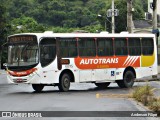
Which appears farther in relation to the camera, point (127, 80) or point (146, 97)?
point (127, 80)

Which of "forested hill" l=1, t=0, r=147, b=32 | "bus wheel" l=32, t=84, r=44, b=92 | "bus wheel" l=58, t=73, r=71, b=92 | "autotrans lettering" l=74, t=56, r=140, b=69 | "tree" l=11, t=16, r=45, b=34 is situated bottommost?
"bus wheel" l=32, t=84, r=44, b=92

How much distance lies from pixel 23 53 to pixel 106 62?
5006mm

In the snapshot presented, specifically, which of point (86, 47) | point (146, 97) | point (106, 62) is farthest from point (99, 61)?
point (146, 97)

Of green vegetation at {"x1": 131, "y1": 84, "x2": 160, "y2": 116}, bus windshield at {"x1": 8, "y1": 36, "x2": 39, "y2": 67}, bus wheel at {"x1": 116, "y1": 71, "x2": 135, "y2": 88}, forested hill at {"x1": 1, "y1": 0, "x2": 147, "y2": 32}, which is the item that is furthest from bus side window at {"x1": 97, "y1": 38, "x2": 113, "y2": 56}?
forested hill at {"x1": 1, "y1": 0, "x2": 147, "y2": 32}

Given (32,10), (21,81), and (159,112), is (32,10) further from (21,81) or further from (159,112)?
(159,112)

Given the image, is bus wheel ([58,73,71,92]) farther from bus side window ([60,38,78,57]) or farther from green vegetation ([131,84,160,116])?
green vegetation ([131,84,160,116])

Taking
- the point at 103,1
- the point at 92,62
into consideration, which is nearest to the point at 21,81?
the point at 92,62

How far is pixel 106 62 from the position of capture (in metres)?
27.0

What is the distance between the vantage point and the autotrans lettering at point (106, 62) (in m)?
25.8

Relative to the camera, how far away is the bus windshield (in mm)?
24078

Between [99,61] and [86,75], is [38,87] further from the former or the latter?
[99,61]

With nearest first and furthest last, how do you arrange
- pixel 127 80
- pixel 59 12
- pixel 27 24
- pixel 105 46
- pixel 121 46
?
pixel 105 46, pixel 121 46, pixel 127 80, pixel 27 24, pixel 59 12

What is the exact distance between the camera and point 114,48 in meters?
27.6

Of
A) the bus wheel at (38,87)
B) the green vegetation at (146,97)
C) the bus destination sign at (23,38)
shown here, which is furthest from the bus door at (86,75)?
the green vegetation at (146,97)
